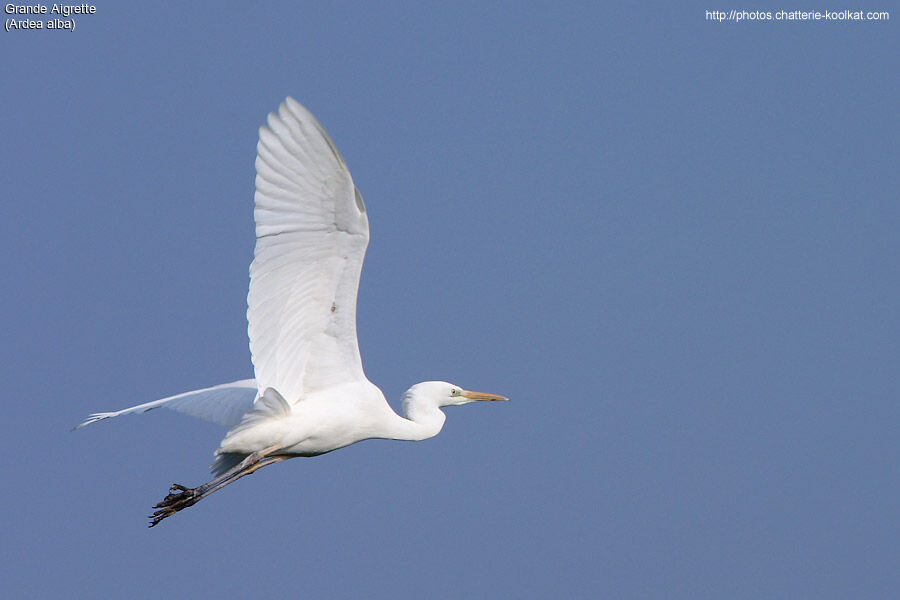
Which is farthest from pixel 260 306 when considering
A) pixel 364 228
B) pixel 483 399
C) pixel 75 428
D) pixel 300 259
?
pixel 483 399

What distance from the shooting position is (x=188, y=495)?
11.2 meters

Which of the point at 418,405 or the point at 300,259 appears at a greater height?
the point at 300,259

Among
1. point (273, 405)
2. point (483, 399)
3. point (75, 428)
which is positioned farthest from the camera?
point (483, 399)

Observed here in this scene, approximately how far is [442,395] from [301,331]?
276 centimetres

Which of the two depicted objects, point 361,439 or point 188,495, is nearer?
point 188,495

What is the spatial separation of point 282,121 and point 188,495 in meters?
4.25

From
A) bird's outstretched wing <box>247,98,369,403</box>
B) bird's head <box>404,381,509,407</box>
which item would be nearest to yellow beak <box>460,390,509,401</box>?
bird's head <box>404,381,509,407</box>

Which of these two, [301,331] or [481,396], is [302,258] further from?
[481,396]

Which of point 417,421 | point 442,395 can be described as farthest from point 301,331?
point 442,395

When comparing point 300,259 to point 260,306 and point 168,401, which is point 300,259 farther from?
point 168,401

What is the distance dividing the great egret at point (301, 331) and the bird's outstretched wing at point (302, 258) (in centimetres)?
1

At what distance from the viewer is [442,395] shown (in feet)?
43.2

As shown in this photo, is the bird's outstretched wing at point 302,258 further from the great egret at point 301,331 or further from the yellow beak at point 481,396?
the yellow beak at point 481,396

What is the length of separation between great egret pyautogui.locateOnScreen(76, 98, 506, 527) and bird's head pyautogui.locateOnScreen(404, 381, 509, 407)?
3 cm
